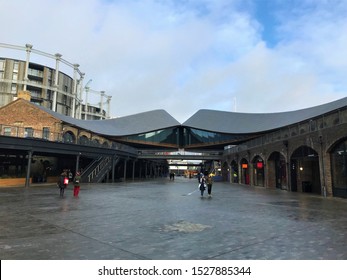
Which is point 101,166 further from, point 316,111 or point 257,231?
point 316,111

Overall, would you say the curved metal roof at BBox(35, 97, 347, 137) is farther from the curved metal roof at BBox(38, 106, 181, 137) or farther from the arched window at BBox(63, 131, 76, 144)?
the arched window at BBox(63, 131, 76, 144)

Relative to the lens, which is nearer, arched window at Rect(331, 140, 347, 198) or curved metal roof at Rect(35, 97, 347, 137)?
arched window at Rect(331, 140, 347, 198)

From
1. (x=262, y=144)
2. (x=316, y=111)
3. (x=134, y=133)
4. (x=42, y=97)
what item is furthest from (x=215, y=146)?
(x=42, y=97)

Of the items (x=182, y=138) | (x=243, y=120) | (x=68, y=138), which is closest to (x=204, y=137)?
(x=182, y=138)

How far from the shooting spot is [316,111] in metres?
52.0

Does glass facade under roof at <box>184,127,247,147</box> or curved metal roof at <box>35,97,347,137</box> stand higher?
curved metal roof at <box>35,97,347,137</box>

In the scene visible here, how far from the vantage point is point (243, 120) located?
7056 centimetres

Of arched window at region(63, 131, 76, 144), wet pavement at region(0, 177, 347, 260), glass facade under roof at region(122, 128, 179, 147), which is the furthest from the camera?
glass facade under roof at region(122, 128, 179, 147)

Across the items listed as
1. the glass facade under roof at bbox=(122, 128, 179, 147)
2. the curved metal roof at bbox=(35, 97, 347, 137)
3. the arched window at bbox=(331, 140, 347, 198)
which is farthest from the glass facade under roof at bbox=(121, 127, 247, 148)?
the arched window at bbox=(331, 140, 347, 198)

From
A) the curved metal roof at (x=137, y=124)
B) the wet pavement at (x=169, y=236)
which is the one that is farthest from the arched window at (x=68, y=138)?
the curved metal roof at (x=137, y=124)

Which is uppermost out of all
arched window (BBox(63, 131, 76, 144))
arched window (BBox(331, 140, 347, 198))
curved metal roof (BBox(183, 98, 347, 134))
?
curved metal roof (BBox(183, 98, 347, 134))

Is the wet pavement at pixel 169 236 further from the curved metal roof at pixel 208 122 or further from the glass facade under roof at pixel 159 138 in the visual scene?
the glass facade under roof at pixel 159 138

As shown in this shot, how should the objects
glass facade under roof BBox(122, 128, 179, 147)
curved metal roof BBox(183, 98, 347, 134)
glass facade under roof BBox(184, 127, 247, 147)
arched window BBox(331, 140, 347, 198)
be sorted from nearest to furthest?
arched window BBox(331, 140, 347, 198) → curved metal roof BBox(183, 98, 347, 134) → glass facade under roof BBox(184, 127, 247, 147) → glass facade under roof BBox(122, 128, 179, 147)

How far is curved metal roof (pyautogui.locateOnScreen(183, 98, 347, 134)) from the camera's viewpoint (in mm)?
57791
